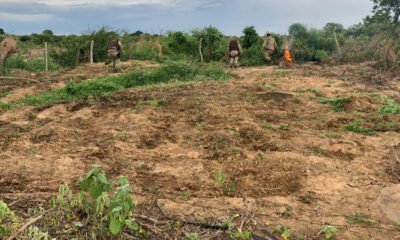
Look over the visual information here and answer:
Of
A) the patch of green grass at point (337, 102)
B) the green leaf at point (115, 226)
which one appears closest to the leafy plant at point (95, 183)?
the green leaf at point (115, 226)

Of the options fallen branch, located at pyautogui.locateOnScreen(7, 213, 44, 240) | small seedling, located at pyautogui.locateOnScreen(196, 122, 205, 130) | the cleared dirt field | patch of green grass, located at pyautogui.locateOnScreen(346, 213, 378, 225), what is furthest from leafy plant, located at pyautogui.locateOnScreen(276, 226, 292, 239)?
small seedling, located at pyautogui.locateOnScreen(196, 122, 205, 130)

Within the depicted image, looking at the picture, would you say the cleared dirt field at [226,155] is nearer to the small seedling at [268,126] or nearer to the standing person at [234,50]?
the small seedling at [268,126]

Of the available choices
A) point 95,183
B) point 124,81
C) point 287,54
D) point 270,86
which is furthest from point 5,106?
point 287,54

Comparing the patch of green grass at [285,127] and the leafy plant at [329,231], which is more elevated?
the patch of green grass at [285,127]

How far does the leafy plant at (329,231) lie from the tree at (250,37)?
50.7 feet

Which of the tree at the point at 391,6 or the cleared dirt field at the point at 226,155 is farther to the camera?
the tree at the point at 391,6

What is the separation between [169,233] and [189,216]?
0.41m

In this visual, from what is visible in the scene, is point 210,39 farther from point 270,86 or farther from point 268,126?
point 268,126

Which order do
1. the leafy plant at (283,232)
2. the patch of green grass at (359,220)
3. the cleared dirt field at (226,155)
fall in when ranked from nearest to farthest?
the leafy plant at (283,232) < the patch of green grass at (359,220) < the cleared dirt field at (226,155)

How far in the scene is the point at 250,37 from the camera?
60.4ft

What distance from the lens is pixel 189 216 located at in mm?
3686

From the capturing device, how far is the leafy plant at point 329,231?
339 cm

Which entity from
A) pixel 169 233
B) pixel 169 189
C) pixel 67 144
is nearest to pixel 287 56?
pixel 67 144

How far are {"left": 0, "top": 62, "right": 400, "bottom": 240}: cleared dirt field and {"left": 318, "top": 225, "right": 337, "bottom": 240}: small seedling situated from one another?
0.21 ft
